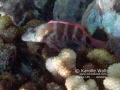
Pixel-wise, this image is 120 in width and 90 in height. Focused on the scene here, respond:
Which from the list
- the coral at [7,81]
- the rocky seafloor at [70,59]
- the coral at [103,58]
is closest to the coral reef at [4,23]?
the rocky seafloor at [70,59]

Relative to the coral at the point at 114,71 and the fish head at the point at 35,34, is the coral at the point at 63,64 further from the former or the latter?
the fish head at the point at 35,34

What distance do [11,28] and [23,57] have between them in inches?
19.0

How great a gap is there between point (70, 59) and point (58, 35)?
2.79 feet

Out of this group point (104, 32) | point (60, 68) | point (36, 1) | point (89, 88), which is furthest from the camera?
point (36, 1)

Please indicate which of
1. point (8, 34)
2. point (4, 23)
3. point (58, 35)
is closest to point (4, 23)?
point (4, 23)

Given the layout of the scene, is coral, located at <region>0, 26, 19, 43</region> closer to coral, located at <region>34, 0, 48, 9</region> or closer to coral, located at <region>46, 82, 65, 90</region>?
coral, located at <region>46, 82, 65, 90</region>

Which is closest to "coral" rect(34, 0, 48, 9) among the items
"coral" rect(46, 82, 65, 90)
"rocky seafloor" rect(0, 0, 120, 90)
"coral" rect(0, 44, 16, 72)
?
"rocky seafloor" rect(0, 0, 120, 90)

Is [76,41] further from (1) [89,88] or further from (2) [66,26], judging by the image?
(1) [89,88]

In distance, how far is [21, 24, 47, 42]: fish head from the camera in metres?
3.21

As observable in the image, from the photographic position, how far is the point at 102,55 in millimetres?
2566

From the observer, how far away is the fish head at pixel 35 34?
321 cm

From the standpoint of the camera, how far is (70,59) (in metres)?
Result: 2.44

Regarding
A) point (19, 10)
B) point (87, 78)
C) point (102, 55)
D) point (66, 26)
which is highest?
point (19, 10)

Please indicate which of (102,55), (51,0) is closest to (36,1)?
(51,0)
